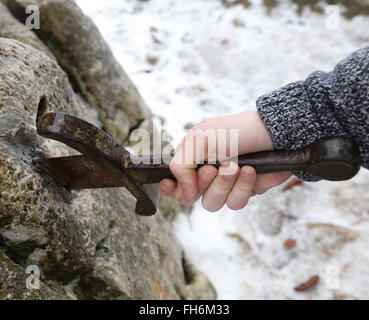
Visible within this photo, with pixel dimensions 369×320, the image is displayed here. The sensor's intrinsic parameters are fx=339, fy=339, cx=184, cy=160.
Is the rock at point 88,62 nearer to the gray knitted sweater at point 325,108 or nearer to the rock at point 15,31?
the rock at point 15,31

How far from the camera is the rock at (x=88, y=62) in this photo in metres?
2.54

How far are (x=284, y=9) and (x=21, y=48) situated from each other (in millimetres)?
5837

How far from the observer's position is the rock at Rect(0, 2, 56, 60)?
91.0 inches

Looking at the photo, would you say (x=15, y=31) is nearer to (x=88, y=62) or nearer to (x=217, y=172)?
(x=88, y=62)

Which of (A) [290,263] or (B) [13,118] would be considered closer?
(B) [13,118]

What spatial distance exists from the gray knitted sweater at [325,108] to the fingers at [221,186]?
242mm

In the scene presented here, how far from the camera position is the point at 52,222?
1.44 meters

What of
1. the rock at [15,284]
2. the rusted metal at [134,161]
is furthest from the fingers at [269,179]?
the rock at [15,284]

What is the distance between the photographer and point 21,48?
1.70 m

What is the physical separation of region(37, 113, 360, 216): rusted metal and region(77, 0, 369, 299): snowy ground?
→ 6.52ft

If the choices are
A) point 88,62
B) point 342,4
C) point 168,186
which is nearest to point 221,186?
point 168,186

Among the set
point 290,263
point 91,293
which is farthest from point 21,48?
point 290,263

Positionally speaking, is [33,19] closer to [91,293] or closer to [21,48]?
[21,48]
